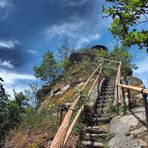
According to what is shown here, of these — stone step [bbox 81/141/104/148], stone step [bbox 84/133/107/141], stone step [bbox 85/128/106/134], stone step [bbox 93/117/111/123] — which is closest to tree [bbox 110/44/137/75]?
stone step [bbox 93/117/111/123]

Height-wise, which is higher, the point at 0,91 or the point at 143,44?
the point at 143,44

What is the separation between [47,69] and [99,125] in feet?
67.1

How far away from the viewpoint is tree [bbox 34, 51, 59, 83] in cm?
2995

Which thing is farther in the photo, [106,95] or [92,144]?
[106,95]

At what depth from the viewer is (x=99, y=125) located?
34.0ft

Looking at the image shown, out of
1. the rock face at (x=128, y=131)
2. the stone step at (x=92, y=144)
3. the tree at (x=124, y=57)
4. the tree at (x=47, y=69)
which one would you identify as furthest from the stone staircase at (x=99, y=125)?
the tree at (x=47, y=69)

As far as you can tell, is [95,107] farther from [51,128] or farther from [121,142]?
[121,142]

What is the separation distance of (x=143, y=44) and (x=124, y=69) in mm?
10462

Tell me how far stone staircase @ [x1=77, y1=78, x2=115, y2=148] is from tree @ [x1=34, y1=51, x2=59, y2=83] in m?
14.7

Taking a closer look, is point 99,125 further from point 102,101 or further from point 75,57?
point 75,57

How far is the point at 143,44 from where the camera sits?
12570 millimetres

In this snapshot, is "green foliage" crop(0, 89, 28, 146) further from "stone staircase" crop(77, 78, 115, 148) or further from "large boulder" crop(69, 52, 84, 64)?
"large boulder" crop(69, 52, 84, 64)

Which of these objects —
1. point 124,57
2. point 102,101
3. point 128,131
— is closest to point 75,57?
point 124,57

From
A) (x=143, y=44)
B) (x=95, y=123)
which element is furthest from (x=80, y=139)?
(x=143, y=44)
